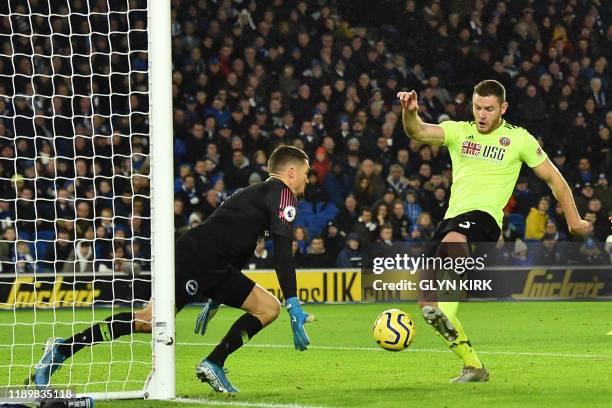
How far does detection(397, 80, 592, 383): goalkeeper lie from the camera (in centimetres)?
836

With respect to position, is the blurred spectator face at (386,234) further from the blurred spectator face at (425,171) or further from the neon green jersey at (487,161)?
the neon green jersey at (487,161)

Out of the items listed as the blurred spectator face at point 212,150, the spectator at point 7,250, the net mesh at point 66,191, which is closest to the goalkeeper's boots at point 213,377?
the net mesh at point 66,191

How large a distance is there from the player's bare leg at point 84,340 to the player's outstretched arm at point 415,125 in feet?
7.44

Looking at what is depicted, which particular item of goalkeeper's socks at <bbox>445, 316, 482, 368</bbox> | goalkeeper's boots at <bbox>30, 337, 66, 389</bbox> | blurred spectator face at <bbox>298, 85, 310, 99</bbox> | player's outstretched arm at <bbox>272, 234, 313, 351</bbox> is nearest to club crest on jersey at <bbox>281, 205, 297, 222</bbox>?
player's outstretched arm at <bbox>272, 234, 313, 351</bbox>

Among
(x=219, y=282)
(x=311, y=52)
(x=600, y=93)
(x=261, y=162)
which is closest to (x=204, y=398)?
(x=219, y=282)

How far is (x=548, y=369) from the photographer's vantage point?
911 cm

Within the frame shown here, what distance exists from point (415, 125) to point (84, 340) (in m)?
2.76

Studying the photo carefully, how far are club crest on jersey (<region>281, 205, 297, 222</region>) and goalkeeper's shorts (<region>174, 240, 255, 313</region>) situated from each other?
532 mm

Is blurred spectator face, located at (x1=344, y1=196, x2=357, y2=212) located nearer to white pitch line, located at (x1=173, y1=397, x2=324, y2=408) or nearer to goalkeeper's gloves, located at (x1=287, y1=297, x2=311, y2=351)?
goalkeeper's gloves, located at (x1=287, y1=297, x2=311, y2=351)

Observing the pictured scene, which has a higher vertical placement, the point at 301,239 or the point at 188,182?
the point at 188,182

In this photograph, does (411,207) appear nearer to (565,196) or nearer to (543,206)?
(543,206)

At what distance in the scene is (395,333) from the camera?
26.9ft

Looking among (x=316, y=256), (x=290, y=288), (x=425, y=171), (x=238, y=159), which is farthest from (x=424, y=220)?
(x=290, y=288)

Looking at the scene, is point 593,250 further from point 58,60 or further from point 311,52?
point 58,60
